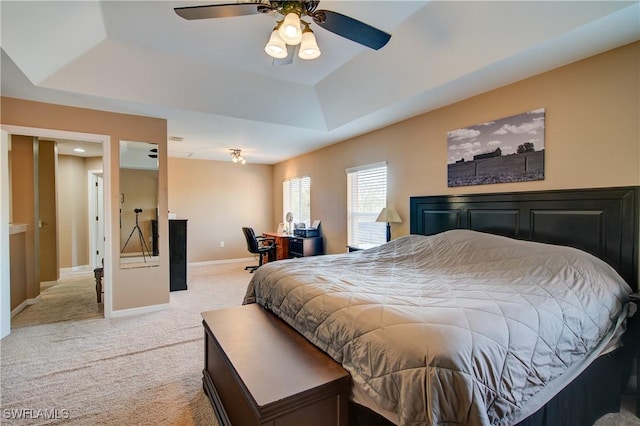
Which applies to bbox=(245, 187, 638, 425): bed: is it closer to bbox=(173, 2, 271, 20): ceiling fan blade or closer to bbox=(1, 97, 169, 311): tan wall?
bbox=(173, 2, 271, 20): ceiling fan blade

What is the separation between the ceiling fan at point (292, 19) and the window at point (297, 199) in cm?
441

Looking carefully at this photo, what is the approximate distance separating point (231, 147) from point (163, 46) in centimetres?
281

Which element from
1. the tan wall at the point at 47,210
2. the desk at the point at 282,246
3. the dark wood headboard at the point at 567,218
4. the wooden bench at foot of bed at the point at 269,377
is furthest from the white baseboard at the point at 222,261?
the dark wood headboard at the point at 567,218

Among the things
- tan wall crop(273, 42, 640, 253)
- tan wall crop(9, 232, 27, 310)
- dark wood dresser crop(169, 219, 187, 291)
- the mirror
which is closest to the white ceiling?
tan wall crop(273, 42, 640, 253)

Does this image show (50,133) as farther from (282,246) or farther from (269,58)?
(282,246)

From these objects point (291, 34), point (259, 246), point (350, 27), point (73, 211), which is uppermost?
point (350, 27)

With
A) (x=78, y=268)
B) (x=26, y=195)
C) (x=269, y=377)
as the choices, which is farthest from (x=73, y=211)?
(x=269, y=377)

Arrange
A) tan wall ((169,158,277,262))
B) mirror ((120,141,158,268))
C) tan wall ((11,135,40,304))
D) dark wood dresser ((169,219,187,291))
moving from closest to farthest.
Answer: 1. mirror ((120,141,158,268))
2. tan wall ((11,135,40,304))
3. dark wood dresser ((169,219,187,291))
4. tan wall ((169,158,277,262))

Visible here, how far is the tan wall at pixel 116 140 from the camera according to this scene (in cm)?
324

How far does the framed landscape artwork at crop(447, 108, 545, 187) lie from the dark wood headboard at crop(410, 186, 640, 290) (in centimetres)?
19

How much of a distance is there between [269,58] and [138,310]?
3.39 meters

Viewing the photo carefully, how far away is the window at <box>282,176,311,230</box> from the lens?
6.41 meters

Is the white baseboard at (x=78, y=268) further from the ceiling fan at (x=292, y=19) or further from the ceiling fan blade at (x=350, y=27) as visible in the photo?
the ceiling fan blade at (x=350, y=27)

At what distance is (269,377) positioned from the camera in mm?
1408
